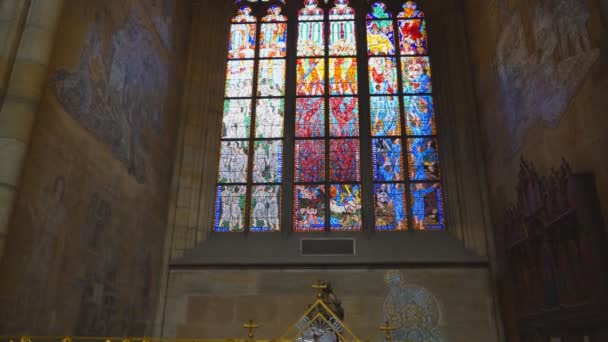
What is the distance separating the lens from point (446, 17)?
11.3m

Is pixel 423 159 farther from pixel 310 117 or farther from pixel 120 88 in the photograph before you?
pixel 120 88

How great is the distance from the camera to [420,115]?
10859 millimetres

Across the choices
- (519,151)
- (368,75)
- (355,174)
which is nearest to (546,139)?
(519,151)

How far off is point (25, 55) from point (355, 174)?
6496mm

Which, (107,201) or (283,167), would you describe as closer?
(107,201)

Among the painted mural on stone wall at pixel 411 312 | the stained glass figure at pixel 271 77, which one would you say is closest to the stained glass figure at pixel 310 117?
the stained glass figure at pixel 271 77

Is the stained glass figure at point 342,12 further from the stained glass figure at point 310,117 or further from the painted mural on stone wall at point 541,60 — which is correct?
the painted mural on stone wall at point 541,60

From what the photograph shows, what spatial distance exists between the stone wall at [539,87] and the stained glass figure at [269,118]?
163 inches

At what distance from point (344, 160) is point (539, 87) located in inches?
170

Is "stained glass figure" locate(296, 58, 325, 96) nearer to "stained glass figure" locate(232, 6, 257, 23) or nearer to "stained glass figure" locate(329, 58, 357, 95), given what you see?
"stained glass figure" locate(329, 58, 357, 95)

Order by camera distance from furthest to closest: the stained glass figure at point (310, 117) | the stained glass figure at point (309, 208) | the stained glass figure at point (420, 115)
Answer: the stained glass figure at point (310, 117) → the stained glass figure at point (420, 115) → the stained glass figure at point (309, 208)

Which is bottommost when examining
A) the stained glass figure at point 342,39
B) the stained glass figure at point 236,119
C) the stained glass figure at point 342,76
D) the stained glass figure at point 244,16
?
the stained glass figure at point 236,119

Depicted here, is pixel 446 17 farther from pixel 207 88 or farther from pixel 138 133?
pixel 138 133

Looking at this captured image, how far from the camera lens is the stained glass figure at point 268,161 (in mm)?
10492
